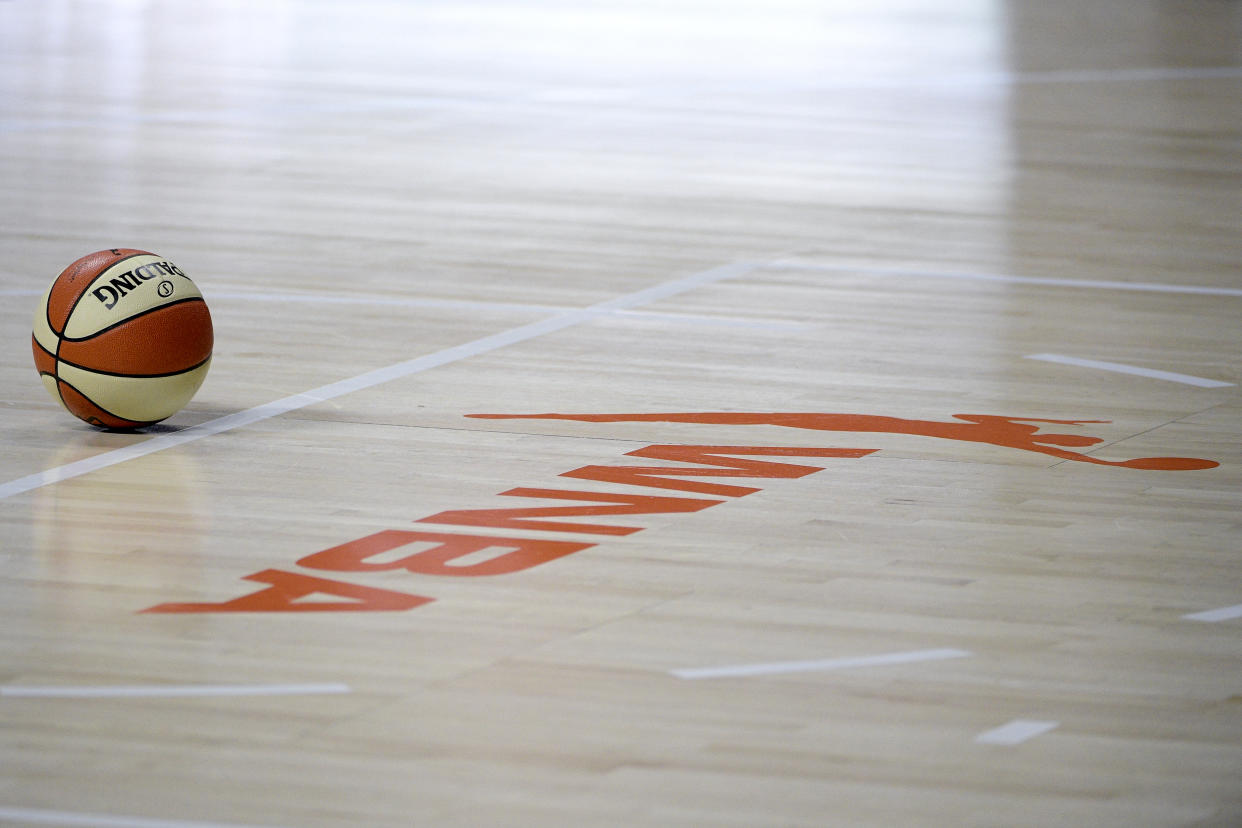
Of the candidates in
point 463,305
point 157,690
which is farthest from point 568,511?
point 463,305

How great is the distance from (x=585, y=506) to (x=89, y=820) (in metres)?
2.34

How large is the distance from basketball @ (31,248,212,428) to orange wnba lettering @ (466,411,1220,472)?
3.14 feet

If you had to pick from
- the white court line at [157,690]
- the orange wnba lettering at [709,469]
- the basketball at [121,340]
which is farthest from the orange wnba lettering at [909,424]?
the white court line at [157,690]

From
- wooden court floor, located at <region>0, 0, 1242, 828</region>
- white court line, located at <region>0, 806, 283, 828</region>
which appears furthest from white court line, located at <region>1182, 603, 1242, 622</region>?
white court line, located at <region>0, 806, 283, 828</region>

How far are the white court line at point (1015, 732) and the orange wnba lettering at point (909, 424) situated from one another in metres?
2.41

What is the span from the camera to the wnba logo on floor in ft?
16.7

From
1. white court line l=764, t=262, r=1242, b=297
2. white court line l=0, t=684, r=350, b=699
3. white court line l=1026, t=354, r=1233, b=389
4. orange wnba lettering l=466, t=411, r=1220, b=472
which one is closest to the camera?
white court line l=0, t=684, r=350, b=699

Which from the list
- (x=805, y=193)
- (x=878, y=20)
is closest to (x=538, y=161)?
(x=805, y=193)

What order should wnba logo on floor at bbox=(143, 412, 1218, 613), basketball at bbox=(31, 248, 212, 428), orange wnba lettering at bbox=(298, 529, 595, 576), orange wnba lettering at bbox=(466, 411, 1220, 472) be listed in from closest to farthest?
1. wnba logo on floor at bbox=(143, 412, 1218, 613)
2. orange wnba lettering at bbox=(298, 529, 595, 576)
3. basketball at bbox=(31, 248, 212, 428)
4. orange wnba lettering at bbox=(466, 411, 1220, 472)

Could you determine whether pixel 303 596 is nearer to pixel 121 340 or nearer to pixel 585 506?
pixel 585 506

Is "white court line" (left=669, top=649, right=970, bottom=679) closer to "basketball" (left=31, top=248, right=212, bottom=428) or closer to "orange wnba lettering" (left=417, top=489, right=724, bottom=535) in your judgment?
"orange wnba lettering" (left=417, top=489, right=724, bottom=535)

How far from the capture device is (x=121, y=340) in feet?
21.2

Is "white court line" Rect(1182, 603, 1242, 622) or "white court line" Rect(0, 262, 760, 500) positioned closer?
"white court line" Rect(1182, 603, 1242, 622)

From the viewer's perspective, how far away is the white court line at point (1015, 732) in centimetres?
421
